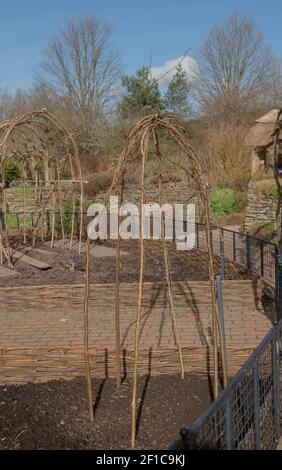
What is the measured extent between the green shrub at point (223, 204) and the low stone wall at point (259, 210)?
233 centimetres

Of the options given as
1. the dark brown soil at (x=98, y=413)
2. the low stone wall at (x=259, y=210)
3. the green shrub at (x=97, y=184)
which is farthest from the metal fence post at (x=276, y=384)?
the green shrub at (x=97, y=184)

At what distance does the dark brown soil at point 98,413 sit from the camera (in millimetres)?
3463

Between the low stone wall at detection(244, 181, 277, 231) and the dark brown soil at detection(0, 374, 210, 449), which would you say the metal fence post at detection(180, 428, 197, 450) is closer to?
the dark brown soil at detection(0, 374, 210, 449)

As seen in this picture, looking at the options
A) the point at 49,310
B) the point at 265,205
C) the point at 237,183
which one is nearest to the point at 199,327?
the point at 49,310

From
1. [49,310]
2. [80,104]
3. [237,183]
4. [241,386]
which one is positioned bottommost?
[49,310]

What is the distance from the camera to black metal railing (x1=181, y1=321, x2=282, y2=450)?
7.11 feet

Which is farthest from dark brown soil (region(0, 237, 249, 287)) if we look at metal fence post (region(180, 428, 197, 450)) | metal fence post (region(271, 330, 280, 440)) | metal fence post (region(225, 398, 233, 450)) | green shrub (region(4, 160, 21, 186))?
Answer: green shrub (region(4, 160, 21, 186))

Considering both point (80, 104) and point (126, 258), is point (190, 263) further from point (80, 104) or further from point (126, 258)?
point (80, 104)

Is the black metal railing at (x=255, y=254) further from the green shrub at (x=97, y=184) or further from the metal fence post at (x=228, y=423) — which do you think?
the green shrub at (x=97, y=184)

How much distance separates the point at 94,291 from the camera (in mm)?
7234

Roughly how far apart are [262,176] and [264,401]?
11558 millimetres

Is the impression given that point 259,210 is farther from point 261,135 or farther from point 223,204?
point 261,135

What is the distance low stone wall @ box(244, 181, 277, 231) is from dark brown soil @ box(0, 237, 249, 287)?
10.8ft

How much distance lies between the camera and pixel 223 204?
16.3 metres
